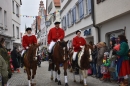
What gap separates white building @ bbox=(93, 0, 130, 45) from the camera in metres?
11.8

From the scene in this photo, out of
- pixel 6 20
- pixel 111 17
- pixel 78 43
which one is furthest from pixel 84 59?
pixel 6 20

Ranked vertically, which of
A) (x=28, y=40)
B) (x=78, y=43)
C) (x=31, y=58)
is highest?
(x=28, y=40)

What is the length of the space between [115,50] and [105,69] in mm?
2357

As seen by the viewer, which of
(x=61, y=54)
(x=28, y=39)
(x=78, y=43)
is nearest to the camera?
(x=61, y=54)

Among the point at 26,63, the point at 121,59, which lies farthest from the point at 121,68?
the point at 26,63

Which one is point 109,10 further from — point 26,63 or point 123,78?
point 26,63

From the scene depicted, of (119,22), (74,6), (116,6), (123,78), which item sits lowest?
(123,78)

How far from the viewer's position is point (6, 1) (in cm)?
2609

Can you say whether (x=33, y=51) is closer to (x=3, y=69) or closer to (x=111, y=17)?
(x=3, y=69)

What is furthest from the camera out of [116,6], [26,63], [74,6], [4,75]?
[74,6]

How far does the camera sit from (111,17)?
13352 millimetres

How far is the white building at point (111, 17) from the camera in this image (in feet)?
38.8

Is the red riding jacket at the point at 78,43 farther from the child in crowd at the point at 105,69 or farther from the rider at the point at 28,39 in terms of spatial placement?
the rider at the point at 28,39

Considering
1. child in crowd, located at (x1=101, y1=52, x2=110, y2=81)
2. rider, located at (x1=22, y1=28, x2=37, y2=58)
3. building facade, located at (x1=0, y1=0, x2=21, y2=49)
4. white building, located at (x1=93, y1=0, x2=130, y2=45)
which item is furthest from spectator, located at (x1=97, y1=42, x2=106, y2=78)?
building facade, located at (x1=0, y1=0, x2=21, y2=49)
